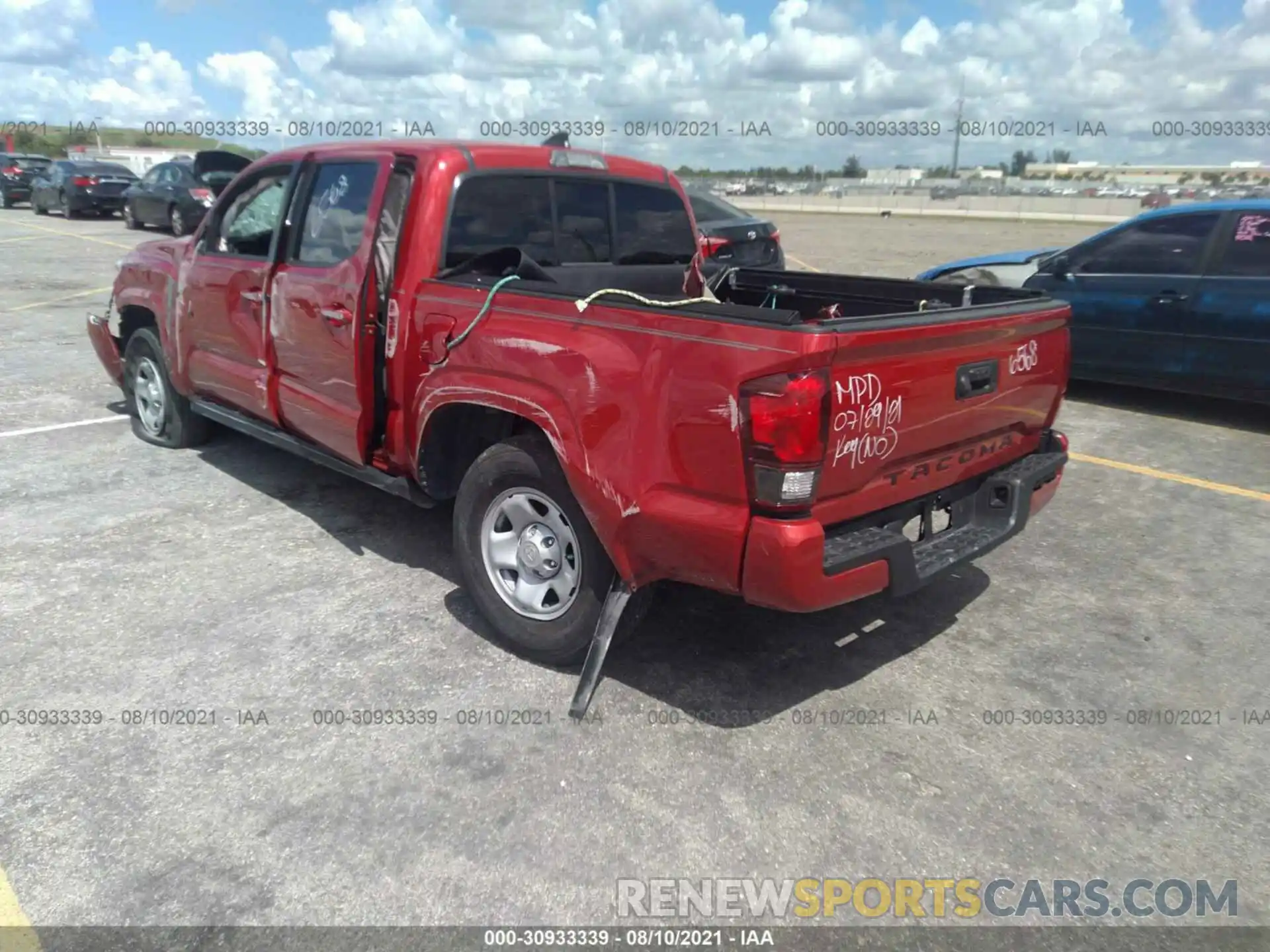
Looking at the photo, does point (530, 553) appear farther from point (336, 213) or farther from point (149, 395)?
point (149, 395)

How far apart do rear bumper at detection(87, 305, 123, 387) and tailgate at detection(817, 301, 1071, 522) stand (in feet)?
18.2

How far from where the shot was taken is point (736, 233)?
10602 millimetres

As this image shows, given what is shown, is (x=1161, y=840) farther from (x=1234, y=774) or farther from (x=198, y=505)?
(x=198, y=505)

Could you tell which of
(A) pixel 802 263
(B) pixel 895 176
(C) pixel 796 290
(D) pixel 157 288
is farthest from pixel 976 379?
(B) pixel 895 176

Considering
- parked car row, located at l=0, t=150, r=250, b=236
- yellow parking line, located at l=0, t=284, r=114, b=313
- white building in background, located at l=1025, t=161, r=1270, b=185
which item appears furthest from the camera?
white building in background, located at l=1025, t=161, r=1270, b=185

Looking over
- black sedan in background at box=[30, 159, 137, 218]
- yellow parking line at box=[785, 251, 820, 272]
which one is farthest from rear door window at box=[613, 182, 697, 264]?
black sedan in background at box=[30, 159, 137, 218]

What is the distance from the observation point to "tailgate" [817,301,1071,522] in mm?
2902

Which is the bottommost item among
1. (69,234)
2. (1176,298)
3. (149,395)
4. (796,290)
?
(149,395)

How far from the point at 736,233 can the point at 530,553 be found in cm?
768

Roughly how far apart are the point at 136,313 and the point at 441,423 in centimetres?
357

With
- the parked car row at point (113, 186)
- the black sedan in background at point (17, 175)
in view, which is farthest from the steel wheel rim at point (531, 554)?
the black sedan in background at point (17, 175)

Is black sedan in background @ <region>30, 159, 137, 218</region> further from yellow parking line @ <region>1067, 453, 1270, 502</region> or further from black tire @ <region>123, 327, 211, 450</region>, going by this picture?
yellow parking line @ <region>1067, 453, 1270, 502</region>

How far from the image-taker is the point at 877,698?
3.56 metres

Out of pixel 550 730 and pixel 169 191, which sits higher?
pixel 169 191
